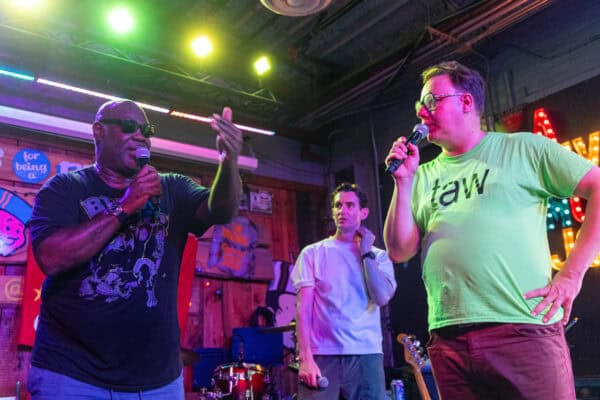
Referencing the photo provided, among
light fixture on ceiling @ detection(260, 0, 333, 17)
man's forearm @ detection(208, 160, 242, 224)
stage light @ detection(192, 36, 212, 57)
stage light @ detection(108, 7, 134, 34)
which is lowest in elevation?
man's forearm @ detection(208, 160, 242, 224)

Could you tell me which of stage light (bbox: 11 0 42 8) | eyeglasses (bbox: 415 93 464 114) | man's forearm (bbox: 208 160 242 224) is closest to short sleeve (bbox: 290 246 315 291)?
man's forearm (bbox: 208 160 242 224)

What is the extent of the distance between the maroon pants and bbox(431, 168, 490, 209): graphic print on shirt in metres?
0.45

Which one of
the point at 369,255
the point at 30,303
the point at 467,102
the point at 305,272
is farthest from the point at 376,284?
the point at 30,303

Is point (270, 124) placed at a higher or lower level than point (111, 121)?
higher

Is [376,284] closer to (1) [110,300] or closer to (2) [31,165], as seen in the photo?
(1) [110,300]

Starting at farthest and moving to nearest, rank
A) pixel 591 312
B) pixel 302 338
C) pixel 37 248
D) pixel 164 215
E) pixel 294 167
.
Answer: pixel 294 167 → pixel 591 312 → pixel 302 338 → pixel 164 215 → pixel 37 248

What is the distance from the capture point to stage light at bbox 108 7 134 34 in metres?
5.78

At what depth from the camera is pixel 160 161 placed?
6840 mm

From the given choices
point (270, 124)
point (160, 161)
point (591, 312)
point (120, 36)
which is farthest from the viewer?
point (270, 124)

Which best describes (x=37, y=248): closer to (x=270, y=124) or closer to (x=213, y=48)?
(x=213, y=48)

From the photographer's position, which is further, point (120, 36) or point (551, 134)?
point (120, 36)

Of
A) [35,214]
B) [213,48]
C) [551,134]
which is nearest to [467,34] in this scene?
[551,134]

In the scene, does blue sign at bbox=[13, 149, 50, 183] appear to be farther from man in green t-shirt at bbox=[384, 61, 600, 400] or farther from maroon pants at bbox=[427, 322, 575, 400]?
maroon pants at bbox=[427, 322, 575, 400]

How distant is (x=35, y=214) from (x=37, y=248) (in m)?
0.15
